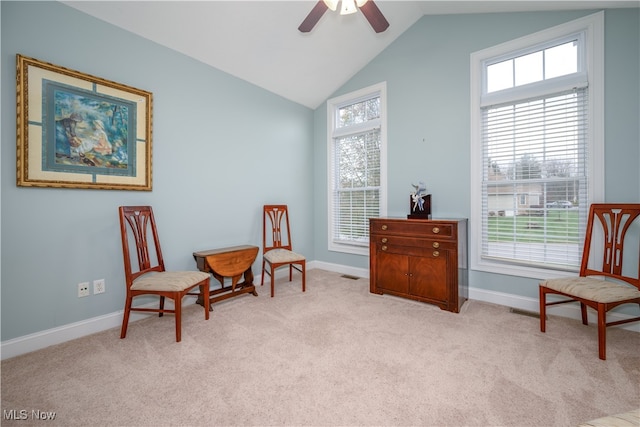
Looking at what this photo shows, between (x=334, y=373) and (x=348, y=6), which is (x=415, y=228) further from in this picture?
(x=348, y=6)

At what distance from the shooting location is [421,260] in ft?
9.09

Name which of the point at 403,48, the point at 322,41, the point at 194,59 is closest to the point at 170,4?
the point at 194,59

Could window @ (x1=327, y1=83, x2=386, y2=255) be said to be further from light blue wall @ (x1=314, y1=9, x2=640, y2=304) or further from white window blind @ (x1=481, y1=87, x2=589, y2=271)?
white window blind @ (x1=481, y1=87, x2=589, y2=271)

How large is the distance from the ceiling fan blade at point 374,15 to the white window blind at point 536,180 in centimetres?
162

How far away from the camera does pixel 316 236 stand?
14.5ft

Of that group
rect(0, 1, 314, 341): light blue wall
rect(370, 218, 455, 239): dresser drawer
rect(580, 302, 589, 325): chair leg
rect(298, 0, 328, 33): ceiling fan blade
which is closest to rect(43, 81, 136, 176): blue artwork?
rect(0, 1, 314, 341): light blue wall

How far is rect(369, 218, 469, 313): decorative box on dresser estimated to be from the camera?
8.48ft

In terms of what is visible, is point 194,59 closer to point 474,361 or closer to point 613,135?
point 474,361

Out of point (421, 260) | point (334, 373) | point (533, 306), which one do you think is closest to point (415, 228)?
point (421, 260)

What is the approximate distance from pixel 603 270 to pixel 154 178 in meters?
4.10

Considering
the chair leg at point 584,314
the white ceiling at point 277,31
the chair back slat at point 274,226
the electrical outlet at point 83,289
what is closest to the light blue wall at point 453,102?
the white ceiling at point 277,31

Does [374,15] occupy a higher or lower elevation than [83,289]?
higher

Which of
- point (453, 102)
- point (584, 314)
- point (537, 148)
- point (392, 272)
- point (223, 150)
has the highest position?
point (453, 102)

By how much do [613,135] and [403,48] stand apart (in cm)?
235
